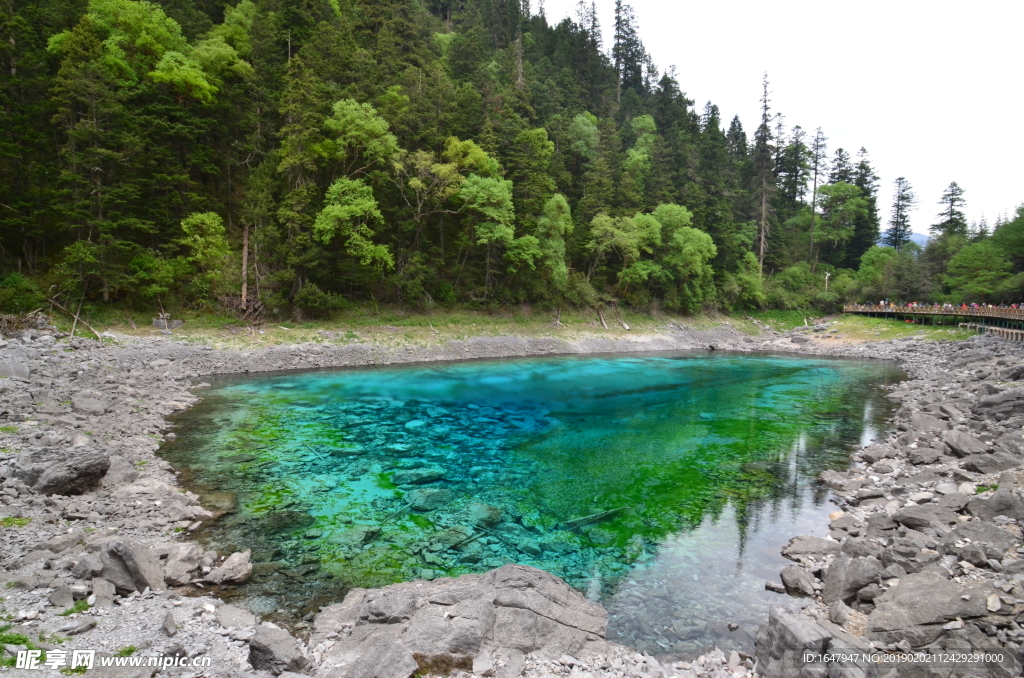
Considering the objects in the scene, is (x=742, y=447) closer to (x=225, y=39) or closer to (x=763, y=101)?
(x=225, y=39)

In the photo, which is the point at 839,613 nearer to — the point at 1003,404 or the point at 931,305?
the point at 1003,404

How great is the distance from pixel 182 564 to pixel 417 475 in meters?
5.22

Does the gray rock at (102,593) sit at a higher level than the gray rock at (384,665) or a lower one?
higher

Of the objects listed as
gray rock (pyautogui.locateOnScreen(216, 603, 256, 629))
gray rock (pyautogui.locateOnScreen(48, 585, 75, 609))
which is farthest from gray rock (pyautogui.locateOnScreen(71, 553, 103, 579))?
gray rock (pyautogui.locateOnScreen(216, 603, 256, 629))

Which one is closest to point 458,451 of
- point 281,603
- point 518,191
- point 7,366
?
point 281,603

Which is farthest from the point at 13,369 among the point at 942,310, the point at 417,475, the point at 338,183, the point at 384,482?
the point at 942,310

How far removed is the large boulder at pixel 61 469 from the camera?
805 cm

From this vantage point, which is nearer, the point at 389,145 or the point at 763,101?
the point at 389,145

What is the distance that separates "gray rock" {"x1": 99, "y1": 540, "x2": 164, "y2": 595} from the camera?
5.79 metres

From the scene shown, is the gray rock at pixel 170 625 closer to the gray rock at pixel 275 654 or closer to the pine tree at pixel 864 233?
the gray rock at pixel 275 654

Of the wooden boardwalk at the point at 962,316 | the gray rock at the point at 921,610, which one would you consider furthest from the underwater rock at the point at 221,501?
the wooden boardwalk at the point at 962,316

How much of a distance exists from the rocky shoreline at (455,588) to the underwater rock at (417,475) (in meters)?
3.91

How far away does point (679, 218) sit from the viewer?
155 feet

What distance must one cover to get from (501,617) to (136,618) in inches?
158
